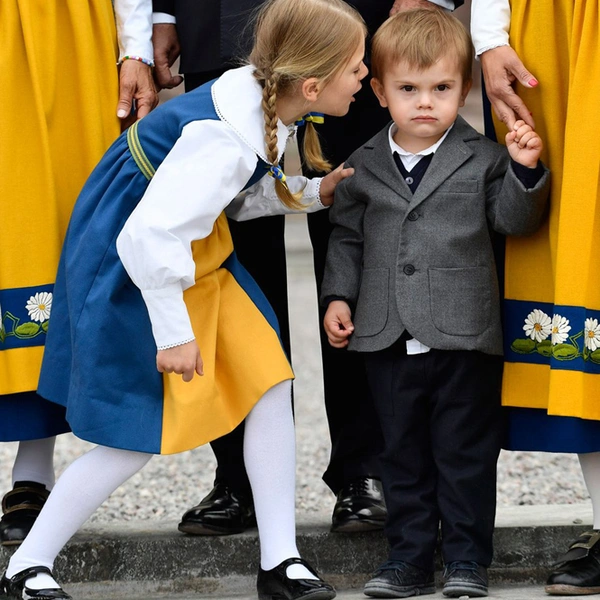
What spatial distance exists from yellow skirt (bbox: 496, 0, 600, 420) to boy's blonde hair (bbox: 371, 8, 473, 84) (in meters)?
0.12

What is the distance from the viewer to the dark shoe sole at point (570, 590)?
261 cm

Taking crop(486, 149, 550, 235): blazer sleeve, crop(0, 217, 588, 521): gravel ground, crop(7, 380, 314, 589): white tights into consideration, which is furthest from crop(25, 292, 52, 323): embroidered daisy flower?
crop(0, 217, 588, 521): gravel ground

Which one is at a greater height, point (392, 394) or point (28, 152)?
point (28, 152)

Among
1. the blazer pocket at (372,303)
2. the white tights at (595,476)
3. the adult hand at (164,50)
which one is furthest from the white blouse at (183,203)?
the white tights at (595,476)

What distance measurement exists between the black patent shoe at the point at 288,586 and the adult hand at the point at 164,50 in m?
1.23

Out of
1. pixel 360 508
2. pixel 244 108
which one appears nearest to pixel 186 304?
pixel 244 108

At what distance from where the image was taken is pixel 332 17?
8.45 ft

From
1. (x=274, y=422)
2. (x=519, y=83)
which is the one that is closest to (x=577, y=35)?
(x=519, y=83)

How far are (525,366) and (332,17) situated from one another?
0.88 m

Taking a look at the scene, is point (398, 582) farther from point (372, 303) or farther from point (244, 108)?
point (244, 108)

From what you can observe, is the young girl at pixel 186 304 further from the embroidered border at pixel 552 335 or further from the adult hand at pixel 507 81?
the embroidered border at pixel 552 335

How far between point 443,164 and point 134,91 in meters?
0.77

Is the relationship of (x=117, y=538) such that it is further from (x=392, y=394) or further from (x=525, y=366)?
(x=525, y=366)

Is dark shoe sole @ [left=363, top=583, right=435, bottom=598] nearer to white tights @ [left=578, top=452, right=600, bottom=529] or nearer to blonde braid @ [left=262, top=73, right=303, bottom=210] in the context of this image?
white tights @ [left=578, top=452, right=600, bottom=529]
